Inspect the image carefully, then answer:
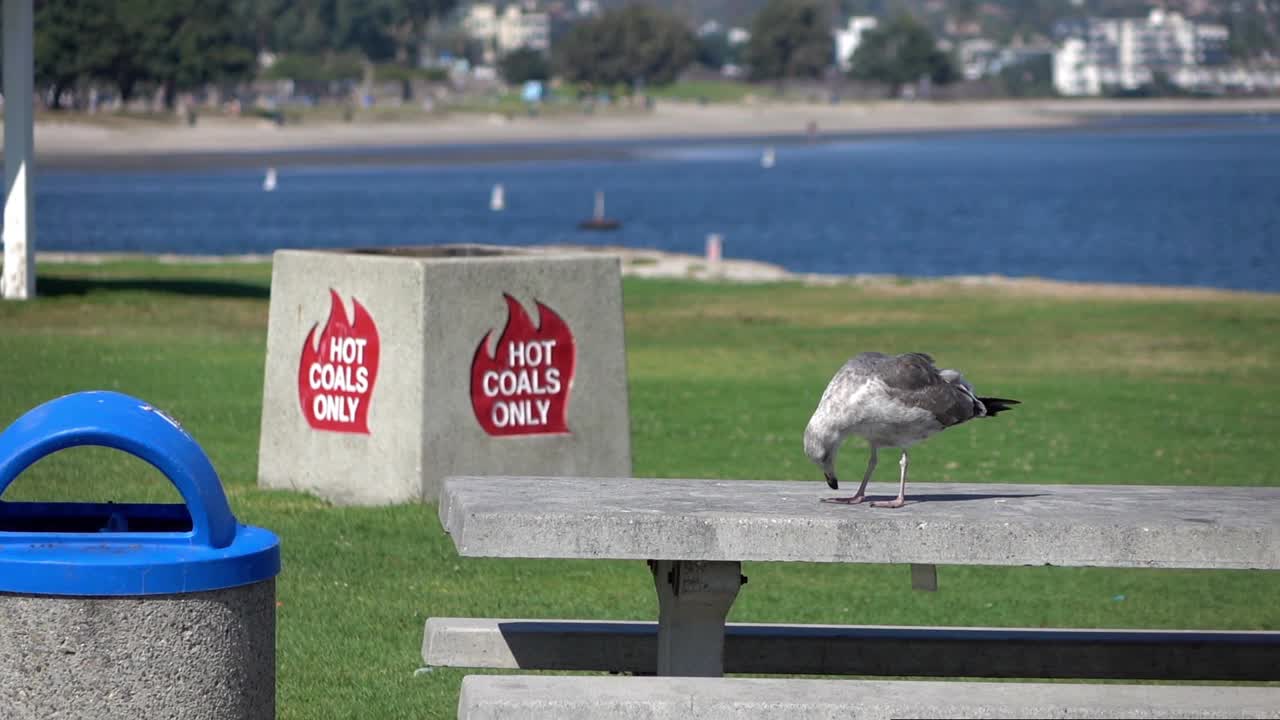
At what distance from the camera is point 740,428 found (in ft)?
48.8

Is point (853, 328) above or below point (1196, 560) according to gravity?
below

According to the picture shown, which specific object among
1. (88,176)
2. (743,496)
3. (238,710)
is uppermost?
(743,496)

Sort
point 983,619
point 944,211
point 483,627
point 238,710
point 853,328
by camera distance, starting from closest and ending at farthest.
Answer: point 238,710 < point 483,627 < point 983,619 < point 853,328 < point 944,211

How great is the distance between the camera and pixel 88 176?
109 meters

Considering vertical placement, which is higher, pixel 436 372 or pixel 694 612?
pixel 694 612

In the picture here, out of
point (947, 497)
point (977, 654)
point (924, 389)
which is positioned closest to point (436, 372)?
point (977, 654)

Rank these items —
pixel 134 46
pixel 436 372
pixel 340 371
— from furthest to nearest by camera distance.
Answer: pixel 134 46 → pixel 340 371 → pixel 436 372

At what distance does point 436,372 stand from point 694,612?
5144mm

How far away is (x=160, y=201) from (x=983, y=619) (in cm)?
8264

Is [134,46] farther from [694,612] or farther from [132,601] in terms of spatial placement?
[132,601]

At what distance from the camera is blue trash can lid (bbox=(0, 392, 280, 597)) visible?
427 centimetres

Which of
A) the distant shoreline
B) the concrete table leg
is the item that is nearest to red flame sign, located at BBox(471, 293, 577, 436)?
the concrete table leg

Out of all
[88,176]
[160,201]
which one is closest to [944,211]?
[160,201]

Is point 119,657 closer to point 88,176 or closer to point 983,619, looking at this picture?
point 983,619
